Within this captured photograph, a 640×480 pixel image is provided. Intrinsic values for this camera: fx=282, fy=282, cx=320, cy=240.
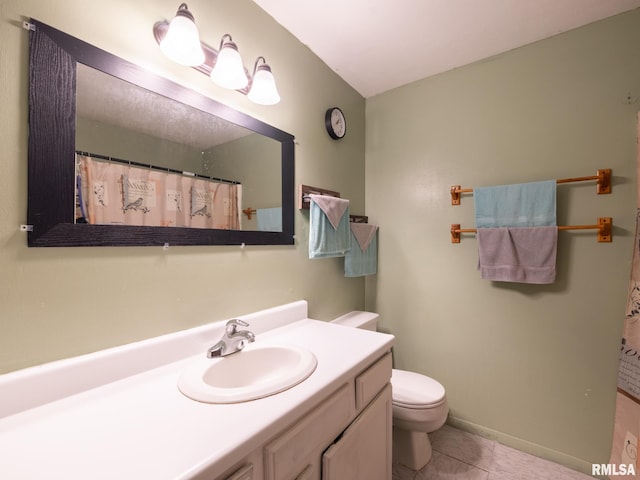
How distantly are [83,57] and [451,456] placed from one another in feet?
7.65

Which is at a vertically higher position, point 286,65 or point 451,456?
point 286,65

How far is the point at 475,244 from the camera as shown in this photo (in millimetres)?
1713

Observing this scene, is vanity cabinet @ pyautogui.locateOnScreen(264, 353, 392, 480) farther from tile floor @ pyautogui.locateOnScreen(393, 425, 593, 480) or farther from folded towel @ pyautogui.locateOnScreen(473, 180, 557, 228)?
folded towel @ pyautogui.locateOnScreen(473, 180, 557, 228)

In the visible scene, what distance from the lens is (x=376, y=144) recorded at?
2.08 meters

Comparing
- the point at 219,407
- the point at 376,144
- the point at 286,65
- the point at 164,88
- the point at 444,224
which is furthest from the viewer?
the point at 376,144

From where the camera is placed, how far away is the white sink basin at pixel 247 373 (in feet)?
2.40

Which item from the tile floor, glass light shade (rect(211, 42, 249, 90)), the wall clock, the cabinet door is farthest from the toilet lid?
glass light shade (rect(211, 42, 249, 90))

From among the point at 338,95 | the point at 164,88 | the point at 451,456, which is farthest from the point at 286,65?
the point at 451,456

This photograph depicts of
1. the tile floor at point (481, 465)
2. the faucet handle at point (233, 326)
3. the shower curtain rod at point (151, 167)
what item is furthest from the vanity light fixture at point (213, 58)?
the tile floor at point (481, 465)

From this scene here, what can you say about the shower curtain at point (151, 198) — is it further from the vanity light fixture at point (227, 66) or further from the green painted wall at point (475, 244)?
the green painted wall at point (475, 244)

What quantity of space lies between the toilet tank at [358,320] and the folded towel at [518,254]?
718mm

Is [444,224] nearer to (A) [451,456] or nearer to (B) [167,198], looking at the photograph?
(A) [451,456]

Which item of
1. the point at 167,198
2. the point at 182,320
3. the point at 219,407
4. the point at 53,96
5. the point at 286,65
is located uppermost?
the point at 286,65

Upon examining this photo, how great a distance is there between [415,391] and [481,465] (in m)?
0.52
